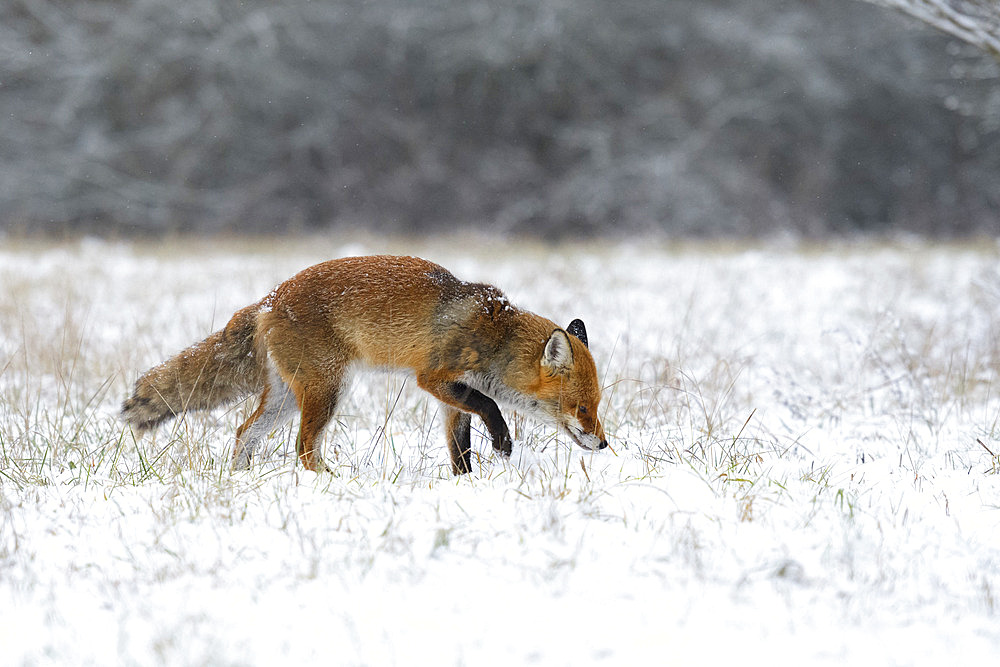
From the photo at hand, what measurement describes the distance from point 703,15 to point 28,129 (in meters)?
17.9

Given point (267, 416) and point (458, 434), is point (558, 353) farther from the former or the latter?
point (267, 416)

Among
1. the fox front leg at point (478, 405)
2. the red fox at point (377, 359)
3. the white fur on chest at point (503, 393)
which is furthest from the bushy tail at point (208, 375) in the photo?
the white fur on chest at point (503, 393)

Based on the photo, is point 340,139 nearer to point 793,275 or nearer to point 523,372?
point 793,275

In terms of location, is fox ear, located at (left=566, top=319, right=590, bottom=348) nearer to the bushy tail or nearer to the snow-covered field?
the snow-covered field

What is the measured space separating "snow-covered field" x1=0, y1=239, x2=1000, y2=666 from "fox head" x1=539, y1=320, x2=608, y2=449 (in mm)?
183

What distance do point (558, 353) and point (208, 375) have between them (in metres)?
1.97

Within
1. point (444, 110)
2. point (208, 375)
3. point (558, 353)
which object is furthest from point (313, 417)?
point (444, 110)

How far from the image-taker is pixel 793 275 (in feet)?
40.5

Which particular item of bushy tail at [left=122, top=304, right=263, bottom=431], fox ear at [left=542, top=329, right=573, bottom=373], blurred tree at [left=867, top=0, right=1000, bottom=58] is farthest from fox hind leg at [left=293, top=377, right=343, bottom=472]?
blurred tree at [left=867, top=0, right=1000, bottom=58]

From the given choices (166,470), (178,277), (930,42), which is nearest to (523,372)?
(166,470)

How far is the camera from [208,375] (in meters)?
4.62

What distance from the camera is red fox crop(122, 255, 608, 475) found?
438 cm

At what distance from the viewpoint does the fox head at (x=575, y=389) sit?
4.41m

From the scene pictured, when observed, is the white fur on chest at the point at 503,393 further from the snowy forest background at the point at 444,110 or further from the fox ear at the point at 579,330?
the snowy forest background at the point at 444,110
